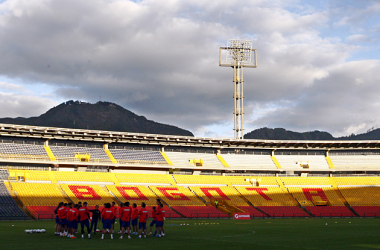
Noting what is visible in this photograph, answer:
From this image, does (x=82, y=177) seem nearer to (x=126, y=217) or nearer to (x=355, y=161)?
(x=126, y=217)

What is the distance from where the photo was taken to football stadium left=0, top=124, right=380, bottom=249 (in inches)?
2090

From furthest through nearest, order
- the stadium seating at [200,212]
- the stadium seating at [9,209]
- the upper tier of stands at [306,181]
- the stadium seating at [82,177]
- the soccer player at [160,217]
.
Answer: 1. the upper tier of stands at [306,181]
2. the stadium seating at [82,177]
3. the stadium seating at [200,212]
4. the stadium seating at [9,209]
5. the soccer player at [160,217]

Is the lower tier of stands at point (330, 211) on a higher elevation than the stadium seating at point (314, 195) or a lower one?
lower

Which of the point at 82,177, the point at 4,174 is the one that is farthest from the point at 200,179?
the point at 4,174

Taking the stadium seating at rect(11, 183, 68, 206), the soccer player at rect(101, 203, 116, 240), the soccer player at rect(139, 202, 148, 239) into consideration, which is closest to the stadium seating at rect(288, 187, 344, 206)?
the stadium seating at rect(11, 183, 68, 206)

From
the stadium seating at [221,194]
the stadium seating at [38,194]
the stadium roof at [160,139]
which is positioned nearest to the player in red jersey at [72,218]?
the stadium seating at [38,194]

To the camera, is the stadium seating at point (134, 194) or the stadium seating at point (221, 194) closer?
the stadium seating at point (134, 194)

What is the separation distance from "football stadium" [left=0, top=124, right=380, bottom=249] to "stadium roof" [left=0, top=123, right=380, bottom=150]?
16cm

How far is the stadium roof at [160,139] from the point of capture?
195ft

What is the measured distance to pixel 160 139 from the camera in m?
69.3

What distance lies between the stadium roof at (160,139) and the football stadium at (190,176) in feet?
0.54

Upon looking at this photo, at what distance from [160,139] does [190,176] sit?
324 inches

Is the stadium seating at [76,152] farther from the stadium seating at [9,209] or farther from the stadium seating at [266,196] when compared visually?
the stadium seating at [266,196]

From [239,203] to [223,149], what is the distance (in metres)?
15.7
